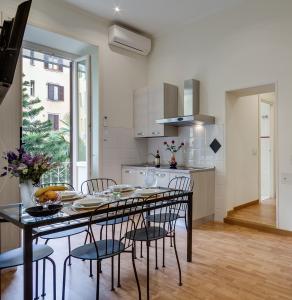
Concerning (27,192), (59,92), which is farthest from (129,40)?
(27,192)

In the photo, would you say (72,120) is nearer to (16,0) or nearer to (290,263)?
(16,0)

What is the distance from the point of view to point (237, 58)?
410cm

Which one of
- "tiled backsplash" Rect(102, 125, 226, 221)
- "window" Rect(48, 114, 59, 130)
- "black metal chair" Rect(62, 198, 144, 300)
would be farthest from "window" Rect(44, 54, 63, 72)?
"black metal chair" Rect(62, 198, 144, 300)

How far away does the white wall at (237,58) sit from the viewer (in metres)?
3.63

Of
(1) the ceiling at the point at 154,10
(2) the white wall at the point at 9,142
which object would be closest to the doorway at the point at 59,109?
(1) the ceiling at the point at 154,10

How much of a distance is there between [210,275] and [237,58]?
3192 mm

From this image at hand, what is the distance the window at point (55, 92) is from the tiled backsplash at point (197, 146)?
2.04m

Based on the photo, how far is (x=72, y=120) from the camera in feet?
15.6

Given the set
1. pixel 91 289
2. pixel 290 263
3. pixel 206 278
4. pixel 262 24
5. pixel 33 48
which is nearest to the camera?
pixel 91 289

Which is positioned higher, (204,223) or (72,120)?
(72,120)

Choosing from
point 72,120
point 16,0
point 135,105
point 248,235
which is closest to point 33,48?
point 16,0

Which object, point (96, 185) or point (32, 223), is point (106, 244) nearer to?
point (32, 223)

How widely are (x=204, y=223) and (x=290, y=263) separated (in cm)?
158

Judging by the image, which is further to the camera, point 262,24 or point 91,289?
point 262,24
